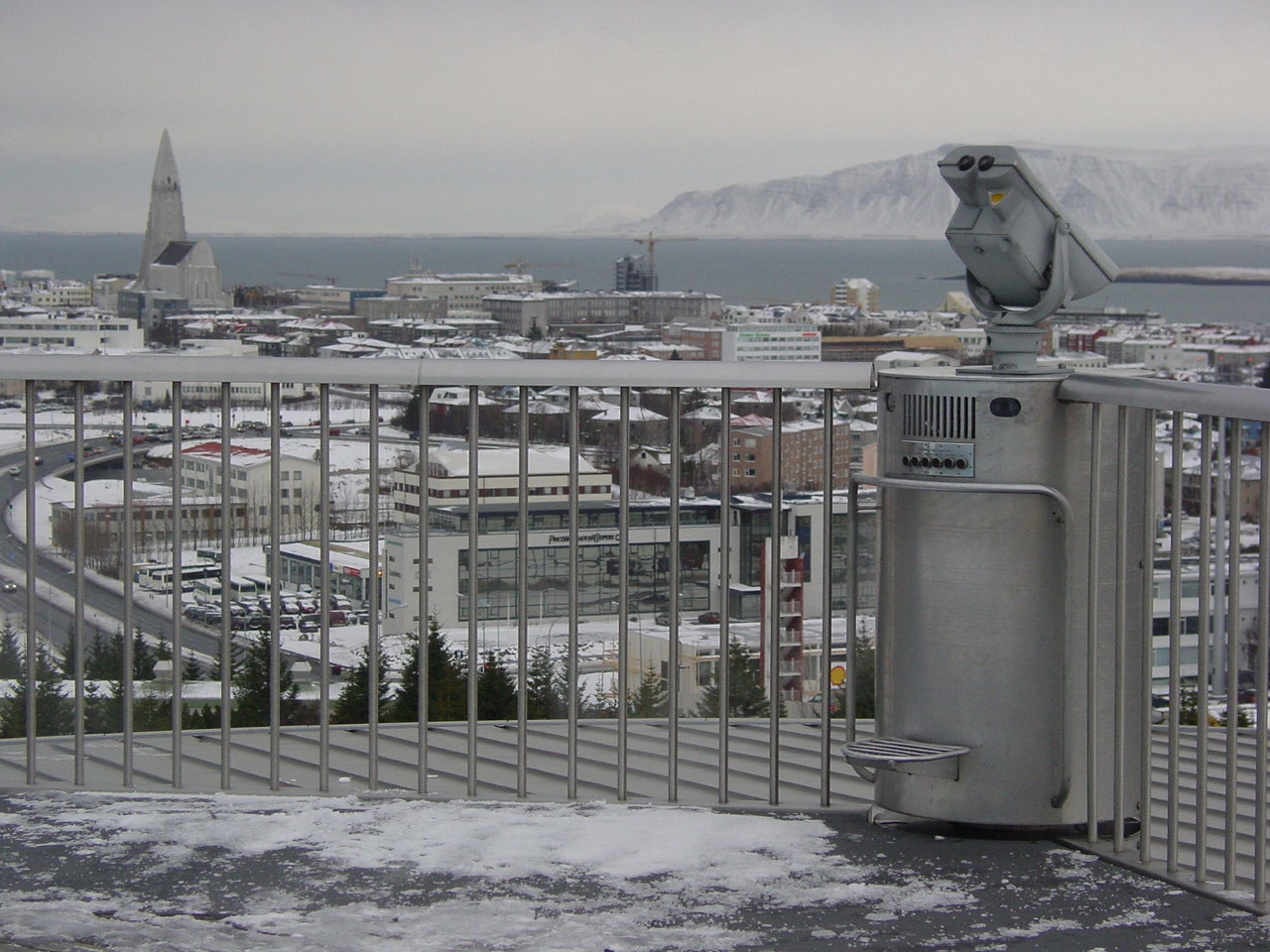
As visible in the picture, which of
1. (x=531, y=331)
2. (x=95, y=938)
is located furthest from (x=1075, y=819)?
(x=531, y=331)

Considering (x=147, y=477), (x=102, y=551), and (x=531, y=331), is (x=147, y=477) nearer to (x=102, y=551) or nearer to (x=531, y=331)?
(x=102, y=551)

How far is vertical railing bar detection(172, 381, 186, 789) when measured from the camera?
6.51ft

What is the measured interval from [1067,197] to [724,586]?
33.9 m

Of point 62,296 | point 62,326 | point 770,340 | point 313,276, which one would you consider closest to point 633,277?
point 313,276

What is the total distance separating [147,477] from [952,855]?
116cm

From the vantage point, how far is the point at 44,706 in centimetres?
212

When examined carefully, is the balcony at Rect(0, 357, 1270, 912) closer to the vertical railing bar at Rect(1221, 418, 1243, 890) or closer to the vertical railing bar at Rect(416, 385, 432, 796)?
the vertical railing bar at Rect(416, 385, 432, 796)

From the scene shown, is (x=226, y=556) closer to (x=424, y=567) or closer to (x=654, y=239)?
(x=424, y=567)

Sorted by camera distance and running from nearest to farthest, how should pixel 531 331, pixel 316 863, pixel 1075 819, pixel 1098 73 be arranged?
pixel 316 863, pixel 1075 819, pixel 531 331, pixel 1098 73

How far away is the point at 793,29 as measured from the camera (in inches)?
2019

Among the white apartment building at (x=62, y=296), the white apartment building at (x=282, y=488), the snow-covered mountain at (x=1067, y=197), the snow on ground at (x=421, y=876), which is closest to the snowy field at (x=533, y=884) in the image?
the snow on ground at (x=421, y=876)

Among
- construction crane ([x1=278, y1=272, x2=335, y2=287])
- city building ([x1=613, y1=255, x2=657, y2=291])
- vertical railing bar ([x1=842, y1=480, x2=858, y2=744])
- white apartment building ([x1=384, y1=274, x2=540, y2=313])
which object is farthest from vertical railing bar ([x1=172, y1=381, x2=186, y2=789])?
city building ([x1=613, y1=255, x2=657, y2=291])

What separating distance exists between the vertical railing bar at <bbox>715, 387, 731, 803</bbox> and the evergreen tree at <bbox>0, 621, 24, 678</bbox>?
0.97m

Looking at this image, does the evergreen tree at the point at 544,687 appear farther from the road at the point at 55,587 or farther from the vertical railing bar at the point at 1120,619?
the vertical railing bar at the point at 1120,619
